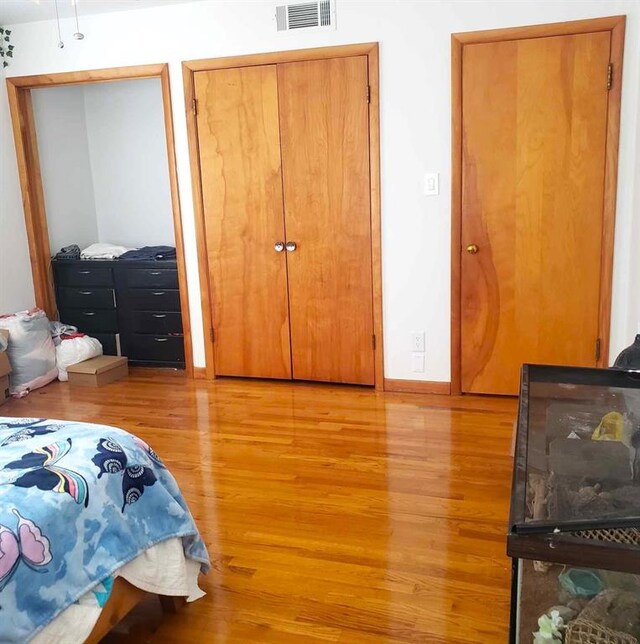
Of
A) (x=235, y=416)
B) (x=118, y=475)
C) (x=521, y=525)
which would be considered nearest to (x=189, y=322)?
(x=235, y=416)

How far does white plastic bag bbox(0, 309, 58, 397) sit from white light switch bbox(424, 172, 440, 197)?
8.87 ft

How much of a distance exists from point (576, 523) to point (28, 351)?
13.1 ft

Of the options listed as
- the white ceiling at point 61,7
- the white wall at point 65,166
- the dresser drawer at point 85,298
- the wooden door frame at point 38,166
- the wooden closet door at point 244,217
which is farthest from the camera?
the white wall at point 65,166

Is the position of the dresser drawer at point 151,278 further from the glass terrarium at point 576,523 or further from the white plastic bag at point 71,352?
the glass terrarium at point 576,523

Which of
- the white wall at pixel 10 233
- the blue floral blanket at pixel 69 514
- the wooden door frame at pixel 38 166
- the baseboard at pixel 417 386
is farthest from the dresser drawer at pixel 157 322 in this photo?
the blue floral blanket at pixel 69 514

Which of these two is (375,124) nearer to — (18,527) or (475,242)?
(475,242)

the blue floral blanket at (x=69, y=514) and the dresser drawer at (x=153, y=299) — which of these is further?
the dresser drawer at (x=153, y=299)

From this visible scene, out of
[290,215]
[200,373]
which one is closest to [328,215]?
[290,215]

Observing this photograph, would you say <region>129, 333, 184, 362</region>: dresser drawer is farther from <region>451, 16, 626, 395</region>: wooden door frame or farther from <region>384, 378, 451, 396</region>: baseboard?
<region>451, 16, 626, 395</region>: wooden door frame

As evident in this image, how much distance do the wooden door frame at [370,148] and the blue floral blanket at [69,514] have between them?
2.26 metres

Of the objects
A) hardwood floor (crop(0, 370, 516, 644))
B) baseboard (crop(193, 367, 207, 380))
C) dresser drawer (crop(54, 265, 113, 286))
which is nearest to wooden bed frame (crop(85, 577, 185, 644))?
hardwood floor (crop(0, 370, 516, 644))

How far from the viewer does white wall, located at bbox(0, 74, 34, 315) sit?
4.47 metres

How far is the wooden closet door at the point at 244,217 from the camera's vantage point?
4000mm

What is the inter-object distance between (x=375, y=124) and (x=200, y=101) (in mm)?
1123
